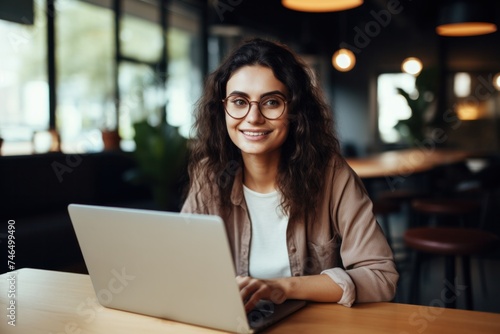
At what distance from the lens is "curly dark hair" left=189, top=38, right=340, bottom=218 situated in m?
1.58

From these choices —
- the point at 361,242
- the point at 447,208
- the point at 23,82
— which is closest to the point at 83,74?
the point at 23,82

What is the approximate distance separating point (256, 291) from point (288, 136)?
68cm

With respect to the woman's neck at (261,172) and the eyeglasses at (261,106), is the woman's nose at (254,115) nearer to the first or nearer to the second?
the eyeglasses at (261,106)

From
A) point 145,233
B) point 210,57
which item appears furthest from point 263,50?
point 210,57

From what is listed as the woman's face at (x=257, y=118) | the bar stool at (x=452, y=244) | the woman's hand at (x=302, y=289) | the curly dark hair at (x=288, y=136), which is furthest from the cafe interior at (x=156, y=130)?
the woman's hand at (x=302, y=289)

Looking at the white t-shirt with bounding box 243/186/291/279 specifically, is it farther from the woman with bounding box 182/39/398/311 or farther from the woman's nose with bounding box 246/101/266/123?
the woman's nose with bounding box 246/101/266/123

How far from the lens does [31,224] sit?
3.49 m

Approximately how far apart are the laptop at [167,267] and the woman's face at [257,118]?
51 cm

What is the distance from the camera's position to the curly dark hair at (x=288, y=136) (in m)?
1.58

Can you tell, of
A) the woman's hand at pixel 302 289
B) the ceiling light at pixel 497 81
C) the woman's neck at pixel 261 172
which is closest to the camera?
the woman's hand at pixel 302 289

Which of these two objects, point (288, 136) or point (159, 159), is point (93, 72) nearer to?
point (159, 159)

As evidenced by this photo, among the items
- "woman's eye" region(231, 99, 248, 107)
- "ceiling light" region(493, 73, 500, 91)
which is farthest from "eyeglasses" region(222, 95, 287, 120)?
"ceiling light" region(493, 73, 500, 91)

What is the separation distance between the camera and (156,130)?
5.16 m

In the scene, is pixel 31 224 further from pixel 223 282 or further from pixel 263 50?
pixel 223 282
